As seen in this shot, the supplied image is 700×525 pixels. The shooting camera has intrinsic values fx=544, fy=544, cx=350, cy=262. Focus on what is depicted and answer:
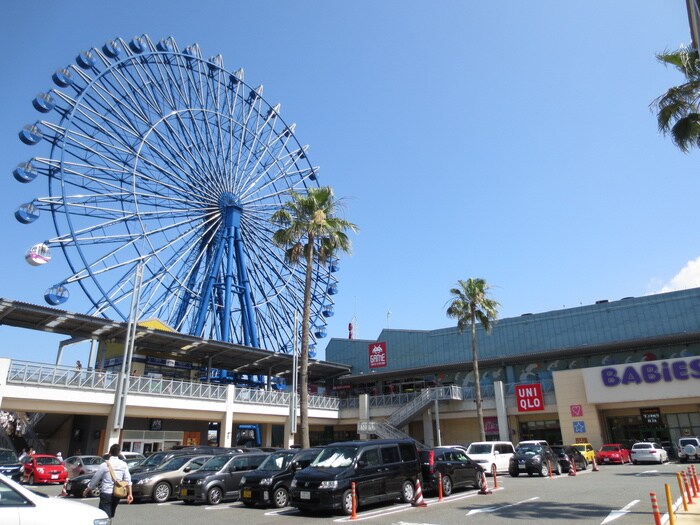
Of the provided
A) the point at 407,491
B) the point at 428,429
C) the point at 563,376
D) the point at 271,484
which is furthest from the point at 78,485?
the point at 563,376

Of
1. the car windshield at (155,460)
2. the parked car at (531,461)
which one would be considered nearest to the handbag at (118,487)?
the car windshield at (155,460)

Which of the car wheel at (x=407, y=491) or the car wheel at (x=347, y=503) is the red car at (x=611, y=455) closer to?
the car wheel at (x=407, y=491)

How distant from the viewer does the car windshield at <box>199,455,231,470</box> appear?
17.0m

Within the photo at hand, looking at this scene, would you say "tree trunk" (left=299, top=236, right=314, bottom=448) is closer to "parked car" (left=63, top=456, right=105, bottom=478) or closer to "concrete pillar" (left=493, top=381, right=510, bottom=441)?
"parked car" (left=63, top=456, right=105, bottom=478)

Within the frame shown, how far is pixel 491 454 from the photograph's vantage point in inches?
891

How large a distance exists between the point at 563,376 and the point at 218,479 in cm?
2910

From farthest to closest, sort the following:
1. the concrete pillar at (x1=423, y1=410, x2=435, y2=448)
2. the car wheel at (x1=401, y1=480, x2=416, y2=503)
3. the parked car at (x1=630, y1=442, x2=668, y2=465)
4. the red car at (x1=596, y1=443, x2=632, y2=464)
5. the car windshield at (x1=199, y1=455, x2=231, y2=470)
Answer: the concrete pillar at (x1=423, y1=410, x2=435, y2=448)
the red car at (x1=596, y1=443, x2=632, y2=464)
the parked car at (x1=630, y1=442, x2=668, y2=465)
the car windshield at (x1=199, y1=455, x2=231, y2=470)
the car wheel at (x1=401, y1=480, x2=416, y2=503)

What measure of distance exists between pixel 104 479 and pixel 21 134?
2865 centimetres

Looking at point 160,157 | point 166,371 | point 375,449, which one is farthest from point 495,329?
point 375,449

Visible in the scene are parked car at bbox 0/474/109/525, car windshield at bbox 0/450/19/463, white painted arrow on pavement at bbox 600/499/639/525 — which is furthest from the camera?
car windshield at bbox 0/450/19/463

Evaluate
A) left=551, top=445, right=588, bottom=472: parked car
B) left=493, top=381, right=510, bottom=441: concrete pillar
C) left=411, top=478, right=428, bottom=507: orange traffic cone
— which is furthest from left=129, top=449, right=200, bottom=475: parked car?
left=493, top=381, right=510, bottom=441: concrete pillar

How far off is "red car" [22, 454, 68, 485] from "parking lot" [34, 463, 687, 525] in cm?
888

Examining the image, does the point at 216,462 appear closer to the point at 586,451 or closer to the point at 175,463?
the point at 175,463

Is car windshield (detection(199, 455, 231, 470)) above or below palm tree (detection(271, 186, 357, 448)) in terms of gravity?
below
